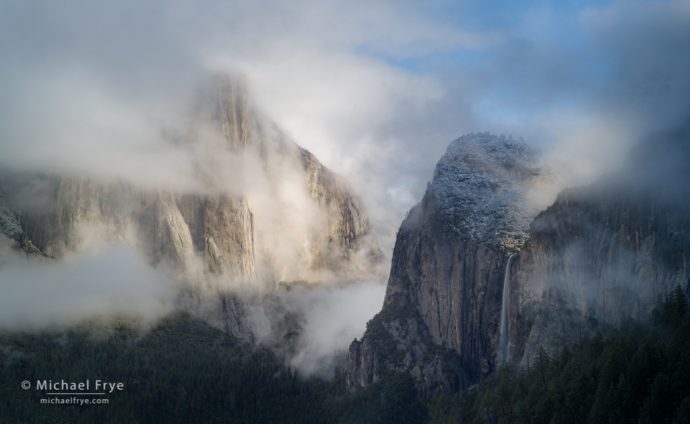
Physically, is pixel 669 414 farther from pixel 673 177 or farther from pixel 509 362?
pixel 509 362

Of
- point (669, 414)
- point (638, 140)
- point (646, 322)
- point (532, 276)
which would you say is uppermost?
point (638, 140)

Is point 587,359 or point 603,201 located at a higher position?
point 603,201

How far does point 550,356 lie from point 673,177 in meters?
39.7

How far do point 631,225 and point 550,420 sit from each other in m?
39.6

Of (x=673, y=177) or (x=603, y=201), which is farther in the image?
(x=603, y=201)

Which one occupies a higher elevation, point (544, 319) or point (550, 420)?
point (544, 319)

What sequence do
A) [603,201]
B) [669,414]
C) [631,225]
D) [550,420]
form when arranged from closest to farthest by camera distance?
[669,414] → [550,420] → [631,225] → [603,201]

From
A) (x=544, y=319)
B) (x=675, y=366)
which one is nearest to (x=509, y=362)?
(x=544, y=319)

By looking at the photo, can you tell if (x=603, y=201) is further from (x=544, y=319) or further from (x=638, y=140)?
(x=544, y=319)

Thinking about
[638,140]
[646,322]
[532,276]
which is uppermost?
[638,140]

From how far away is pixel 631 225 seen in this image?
546 ft

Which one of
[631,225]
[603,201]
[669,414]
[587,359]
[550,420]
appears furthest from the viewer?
[603,201]

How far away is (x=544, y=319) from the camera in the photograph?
187250 millimetres

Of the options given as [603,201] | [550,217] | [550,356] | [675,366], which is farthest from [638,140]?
[675,366]
